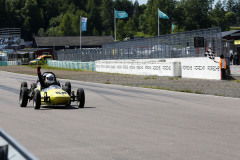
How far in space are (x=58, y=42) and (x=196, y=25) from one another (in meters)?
42.8

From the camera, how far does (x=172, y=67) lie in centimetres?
3022

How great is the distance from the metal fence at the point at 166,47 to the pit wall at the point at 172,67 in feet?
1.84

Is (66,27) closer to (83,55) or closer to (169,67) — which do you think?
(83,55)

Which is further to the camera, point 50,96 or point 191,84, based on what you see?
point 191,84

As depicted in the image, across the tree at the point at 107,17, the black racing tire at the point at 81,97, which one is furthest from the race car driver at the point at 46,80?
the tree at the point at 107,17

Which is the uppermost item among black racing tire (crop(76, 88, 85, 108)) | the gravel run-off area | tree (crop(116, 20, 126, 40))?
tree (crop(116, 20, 126, 40))

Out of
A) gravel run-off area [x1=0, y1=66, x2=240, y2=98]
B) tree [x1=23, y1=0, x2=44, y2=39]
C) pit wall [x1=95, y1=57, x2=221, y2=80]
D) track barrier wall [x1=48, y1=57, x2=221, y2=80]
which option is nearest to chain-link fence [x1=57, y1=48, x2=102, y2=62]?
track barrier wall [x1=48, y1=57, x2=221, y2=80]

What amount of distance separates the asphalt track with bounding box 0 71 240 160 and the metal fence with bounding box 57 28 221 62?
14.0 meters

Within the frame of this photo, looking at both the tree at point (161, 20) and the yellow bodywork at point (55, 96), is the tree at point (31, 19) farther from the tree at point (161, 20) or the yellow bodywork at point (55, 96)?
the yellow bodywork at point (55, 96)

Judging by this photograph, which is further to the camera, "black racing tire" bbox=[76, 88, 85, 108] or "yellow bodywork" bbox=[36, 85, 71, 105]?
"black racing tire" bbox=[76, 88, 85, 108]

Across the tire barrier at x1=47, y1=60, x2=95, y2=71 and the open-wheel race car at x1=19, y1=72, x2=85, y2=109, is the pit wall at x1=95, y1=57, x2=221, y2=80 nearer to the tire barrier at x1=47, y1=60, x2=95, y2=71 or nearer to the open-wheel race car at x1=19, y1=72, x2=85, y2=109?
the tire barrier at x1=47, y1=60, x2=95, y2=71

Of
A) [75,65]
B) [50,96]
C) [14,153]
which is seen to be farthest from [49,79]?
[75,65]

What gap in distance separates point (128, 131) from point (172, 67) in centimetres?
2243

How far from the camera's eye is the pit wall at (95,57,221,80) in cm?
2638
